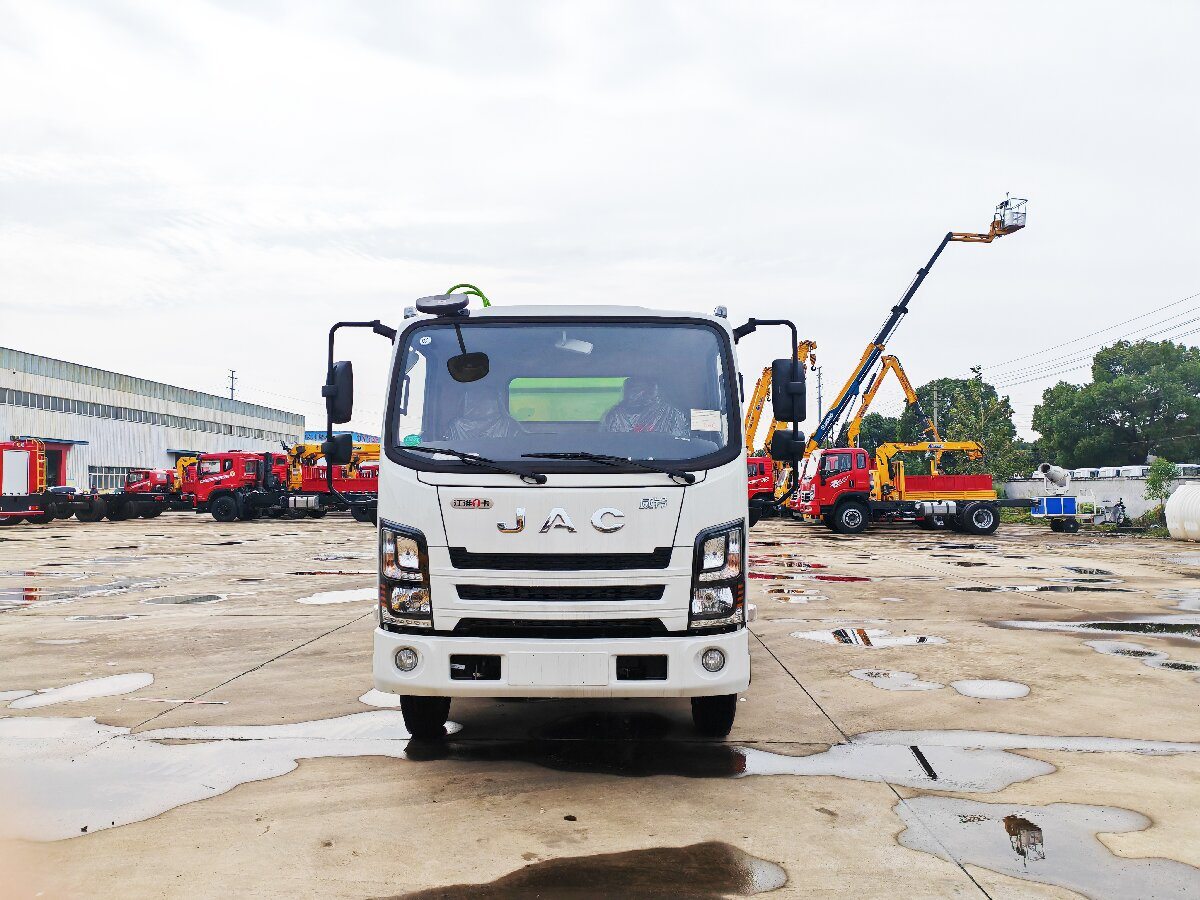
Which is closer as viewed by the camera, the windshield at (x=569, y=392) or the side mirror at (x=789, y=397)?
the windshield at (x=569, y=392)

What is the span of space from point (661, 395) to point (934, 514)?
2400cm

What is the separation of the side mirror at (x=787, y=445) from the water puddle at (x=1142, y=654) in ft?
13.3

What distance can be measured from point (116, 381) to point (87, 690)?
6032cm

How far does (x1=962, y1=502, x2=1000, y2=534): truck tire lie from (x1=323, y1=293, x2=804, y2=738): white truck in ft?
80.1

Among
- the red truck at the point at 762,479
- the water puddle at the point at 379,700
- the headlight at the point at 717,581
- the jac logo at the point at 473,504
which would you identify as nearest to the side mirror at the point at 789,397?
the headlight at the point at 717,581

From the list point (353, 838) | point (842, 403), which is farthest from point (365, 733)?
point (842, 403)

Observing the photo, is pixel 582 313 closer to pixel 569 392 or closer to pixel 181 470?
pixel 569 392

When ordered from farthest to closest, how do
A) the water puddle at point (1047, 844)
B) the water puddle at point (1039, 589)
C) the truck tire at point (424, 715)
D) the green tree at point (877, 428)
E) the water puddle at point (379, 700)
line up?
the green tree at point (877, 428) < the water puddle at point (1039, 589) < the water puddle at point (379, 700) < the truck tire at point (424, 715) < the water puddle at point (1047, 844)

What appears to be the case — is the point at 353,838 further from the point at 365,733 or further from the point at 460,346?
the point at 460,346

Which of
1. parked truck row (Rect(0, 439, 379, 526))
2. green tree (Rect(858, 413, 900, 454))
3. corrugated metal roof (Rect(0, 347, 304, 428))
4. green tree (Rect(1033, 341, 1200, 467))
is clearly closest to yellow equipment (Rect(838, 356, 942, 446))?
parked truck row (Rect(0, 439, 379, 526))

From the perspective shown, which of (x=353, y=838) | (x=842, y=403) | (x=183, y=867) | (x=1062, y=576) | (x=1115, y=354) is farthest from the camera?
(x=1115, y=354)

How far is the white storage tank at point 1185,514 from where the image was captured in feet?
78.8

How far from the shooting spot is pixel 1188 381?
6366cm

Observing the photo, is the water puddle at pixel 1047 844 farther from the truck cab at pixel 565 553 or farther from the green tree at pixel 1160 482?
the green tree at pixel 1160 482
